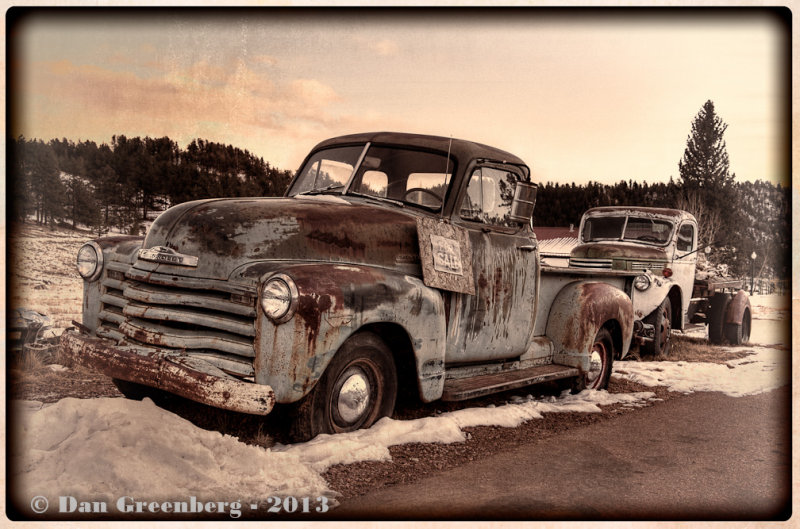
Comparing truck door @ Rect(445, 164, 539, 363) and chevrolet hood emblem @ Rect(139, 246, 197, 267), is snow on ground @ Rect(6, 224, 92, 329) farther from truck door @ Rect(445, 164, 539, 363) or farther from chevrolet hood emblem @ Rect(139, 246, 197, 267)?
truck door @ Rect(445, 164, 539, 363)

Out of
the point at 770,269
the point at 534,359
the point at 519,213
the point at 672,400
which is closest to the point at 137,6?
the point at 519,213

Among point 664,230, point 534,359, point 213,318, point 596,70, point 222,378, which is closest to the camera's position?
point 222,378

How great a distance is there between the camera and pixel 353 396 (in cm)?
374

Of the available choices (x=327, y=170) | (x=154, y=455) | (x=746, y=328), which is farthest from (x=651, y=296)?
(x=154, y=455)

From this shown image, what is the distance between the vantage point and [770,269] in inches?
200

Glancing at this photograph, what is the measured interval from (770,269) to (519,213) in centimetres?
188

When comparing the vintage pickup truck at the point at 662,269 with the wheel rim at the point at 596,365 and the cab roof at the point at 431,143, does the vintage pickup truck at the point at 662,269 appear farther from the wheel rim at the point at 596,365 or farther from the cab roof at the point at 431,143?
the cab roof at the point at 431,143

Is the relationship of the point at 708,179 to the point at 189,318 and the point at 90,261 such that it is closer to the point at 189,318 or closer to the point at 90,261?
the point at 189,318

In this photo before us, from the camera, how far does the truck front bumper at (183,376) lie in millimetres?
3203

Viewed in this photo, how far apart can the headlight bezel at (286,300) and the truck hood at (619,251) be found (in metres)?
6.75

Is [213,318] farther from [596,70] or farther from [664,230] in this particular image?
[664,230]

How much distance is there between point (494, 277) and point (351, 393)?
1.49m

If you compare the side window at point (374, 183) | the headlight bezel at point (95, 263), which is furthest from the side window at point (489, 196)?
the headlight bezel at point (95, 263)

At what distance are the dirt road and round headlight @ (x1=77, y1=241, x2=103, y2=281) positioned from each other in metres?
2.11
